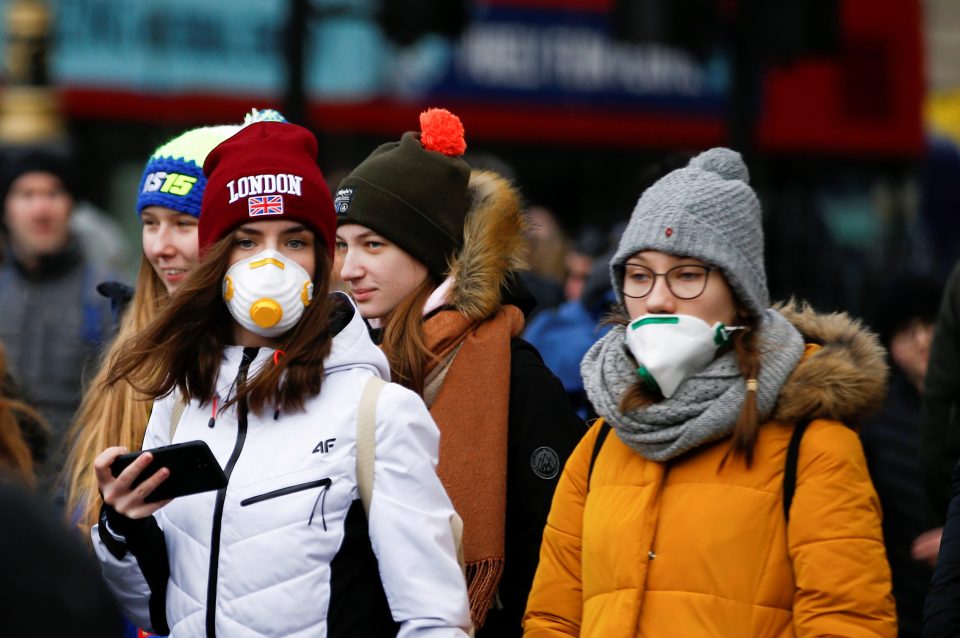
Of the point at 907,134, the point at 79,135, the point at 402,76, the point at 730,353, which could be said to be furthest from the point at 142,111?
the point at 730,353

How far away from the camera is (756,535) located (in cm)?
335

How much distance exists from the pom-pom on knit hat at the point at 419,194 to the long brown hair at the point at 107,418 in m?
0.55

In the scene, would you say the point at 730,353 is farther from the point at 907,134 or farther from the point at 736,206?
the point at 907,134

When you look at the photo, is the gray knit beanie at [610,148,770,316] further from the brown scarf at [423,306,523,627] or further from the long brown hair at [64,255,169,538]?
the long brown hair at [64,255,169,538]

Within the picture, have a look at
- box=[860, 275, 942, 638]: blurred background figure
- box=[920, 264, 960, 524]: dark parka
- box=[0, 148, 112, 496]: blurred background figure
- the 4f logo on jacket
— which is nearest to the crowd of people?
the 4f logo on jacket

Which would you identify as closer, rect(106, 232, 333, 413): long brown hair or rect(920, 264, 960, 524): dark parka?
rect(106, 232, 333, 413): long brown hair

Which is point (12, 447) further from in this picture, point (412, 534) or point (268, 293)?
point (412, 534)

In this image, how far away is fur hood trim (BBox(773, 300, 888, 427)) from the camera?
3428 millimetres

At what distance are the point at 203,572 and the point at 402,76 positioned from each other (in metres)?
13.7

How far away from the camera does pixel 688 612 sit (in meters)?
3.37

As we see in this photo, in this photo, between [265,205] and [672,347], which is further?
[672,347]

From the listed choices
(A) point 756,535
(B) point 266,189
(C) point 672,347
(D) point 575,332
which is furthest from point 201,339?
(D) point 575,332

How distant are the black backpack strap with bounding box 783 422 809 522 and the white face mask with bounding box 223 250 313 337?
103cm

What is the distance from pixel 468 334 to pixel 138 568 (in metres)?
1.25
